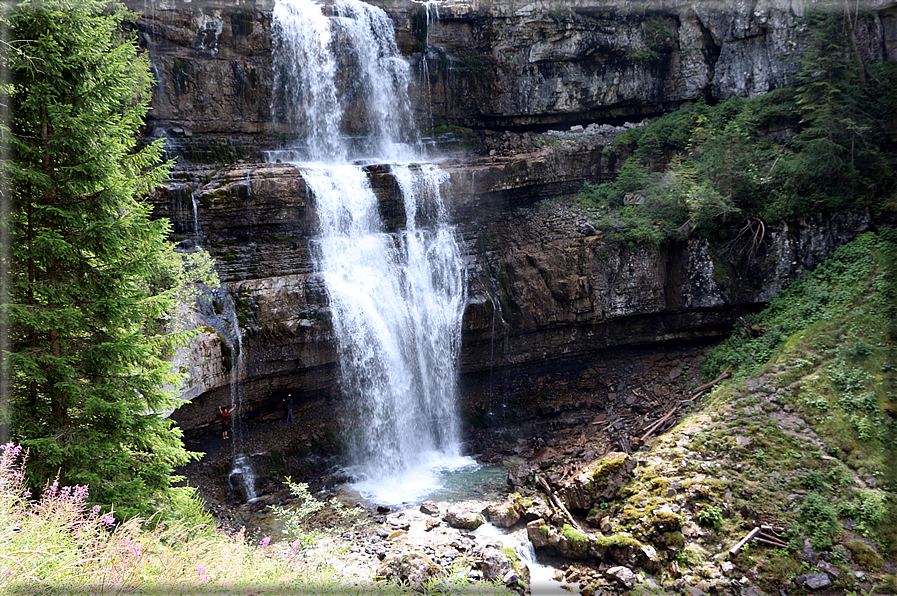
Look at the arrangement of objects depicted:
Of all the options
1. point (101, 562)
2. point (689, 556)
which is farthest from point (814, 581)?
point (101, 562)

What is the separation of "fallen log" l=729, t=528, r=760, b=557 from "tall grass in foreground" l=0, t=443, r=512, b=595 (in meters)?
7.65

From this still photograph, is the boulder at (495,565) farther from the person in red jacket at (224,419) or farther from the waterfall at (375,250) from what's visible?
the person in red jacket at (224,419)

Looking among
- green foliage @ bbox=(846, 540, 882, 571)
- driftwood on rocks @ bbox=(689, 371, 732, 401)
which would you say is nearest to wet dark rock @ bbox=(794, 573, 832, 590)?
green foliage @ bbox=(846, 540, 882, 571)

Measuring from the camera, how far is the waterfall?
1633cm

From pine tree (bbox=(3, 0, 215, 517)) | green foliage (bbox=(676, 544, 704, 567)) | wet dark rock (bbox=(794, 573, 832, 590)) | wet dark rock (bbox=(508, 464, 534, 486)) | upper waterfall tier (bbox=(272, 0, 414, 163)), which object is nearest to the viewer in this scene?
pine tree (bbox=(3, 0, 215, 517))

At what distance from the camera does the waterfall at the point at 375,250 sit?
16328 mm

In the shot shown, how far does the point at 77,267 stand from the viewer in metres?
6.95

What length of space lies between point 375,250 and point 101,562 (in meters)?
13.1

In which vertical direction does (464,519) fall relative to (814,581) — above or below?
above

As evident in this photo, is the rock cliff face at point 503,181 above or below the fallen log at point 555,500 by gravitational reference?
above

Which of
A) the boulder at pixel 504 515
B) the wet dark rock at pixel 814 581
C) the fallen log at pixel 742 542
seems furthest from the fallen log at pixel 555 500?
the wet dark rock at pixel 814 581

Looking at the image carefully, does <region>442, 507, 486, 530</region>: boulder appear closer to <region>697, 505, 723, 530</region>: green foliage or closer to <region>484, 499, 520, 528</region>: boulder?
<region>484, 499, 520, 528</region>: boulder

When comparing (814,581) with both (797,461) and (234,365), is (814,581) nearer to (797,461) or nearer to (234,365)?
(797,461)

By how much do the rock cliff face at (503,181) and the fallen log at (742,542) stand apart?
9035 millimetres
